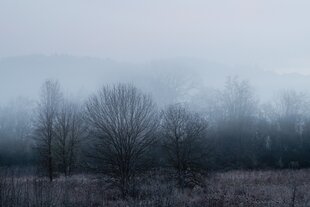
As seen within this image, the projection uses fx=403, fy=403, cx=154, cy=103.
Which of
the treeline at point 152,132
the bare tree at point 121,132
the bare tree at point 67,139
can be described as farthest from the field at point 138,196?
the bare tree at point 67,139

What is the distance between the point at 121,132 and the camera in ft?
66.1

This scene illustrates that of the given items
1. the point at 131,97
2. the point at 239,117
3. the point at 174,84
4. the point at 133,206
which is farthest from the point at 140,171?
the point at 174,84

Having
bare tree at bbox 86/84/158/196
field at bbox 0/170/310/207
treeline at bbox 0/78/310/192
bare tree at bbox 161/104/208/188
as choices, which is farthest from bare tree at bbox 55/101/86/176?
bare tree at bbox 86/84/158/196

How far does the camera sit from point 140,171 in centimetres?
2072

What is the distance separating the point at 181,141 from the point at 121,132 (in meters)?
6.24

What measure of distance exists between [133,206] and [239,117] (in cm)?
4268

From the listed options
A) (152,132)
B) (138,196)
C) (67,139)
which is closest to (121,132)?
(152,132)

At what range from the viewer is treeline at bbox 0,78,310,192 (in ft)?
66.8

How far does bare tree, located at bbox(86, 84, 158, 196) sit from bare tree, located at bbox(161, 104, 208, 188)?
4.80m

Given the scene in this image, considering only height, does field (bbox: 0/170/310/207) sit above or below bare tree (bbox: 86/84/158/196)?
below

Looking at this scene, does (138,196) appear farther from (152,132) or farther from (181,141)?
(181,141)

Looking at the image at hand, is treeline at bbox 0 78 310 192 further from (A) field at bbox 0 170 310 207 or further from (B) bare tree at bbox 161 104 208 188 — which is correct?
(A) field at bbox 0 170 310 207

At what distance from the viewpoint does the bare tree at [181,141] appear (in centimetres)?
2486

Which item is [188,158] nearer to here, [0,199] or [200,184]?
[200,184]
